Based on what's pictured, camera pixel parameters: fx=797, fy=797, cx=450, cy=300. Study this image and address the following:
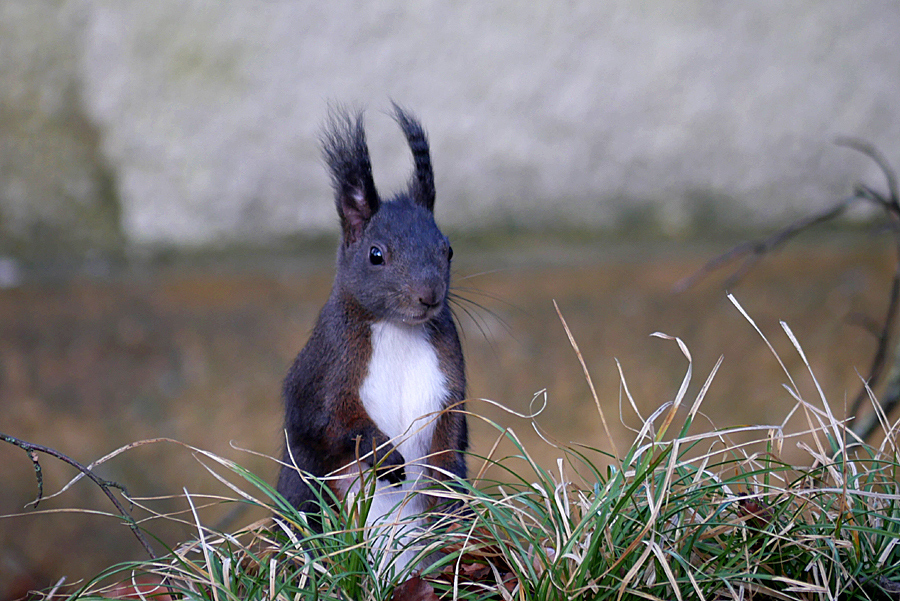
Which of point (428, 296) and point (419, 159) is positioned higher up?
point (419, 159)

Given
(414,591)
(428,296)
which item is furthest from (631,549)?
(428,296)

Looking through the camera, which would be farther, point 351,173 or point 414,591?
point 351,173

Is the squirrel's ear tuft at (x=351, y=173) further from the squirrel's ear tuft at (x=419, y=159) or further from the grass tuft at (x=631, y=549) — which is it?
the grass tuft at (x=631, y=549)

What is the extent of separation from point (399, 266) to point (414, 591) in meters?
0.41

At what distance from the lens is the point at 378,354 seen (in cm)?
104

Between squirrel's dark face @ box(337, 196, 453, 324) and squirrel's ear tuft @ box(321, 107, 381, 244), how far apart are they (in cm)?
2

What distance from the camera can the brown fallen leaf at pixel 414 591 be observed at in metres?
0.78

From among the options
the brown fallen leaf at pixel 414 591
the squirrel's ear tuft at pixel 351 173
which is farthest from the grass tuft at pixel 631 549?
the squirrel's ear tuft at pixel 351 173

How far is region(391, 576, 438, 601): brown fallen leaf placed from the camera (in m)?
0.78

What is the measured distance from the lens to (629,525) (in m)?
0.80

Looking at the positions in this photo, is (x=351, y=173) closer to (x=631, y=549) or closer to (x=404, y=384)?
(x=404, y=384)

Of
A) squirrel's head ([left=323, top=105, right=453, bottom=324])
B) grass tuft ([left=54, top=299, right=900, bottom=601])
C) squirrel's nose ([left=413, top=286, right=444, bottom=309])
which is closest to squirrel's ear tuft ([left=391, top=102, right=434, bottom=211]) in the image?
squirrel's head ([left=323, top=105, right=453, bottom=324])

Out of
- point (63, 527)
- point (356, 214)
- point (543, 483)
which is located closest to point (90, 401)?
point (63, 527)

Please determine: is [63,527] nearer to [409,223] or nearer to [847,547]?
[409,223]
